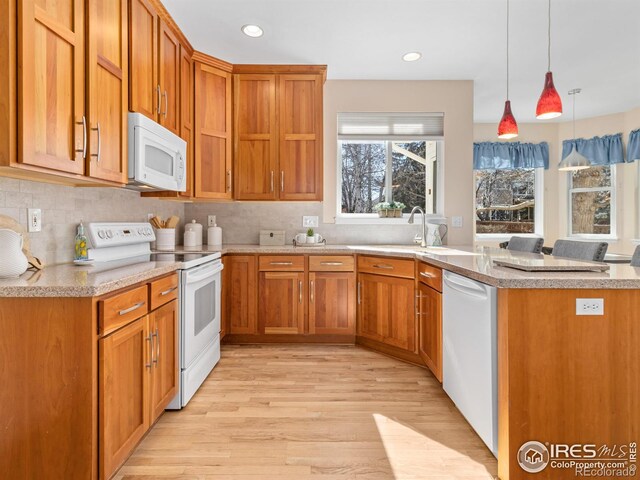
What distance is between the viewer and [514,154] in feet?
17.9

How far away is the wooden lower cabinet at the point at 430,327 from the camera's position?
2.35 metres

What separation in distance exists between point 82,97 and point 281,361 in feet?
7.26

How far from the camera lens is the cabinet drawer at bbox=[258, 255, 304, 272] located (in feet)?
10.6

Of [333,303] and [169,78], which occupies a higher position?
[169,78]

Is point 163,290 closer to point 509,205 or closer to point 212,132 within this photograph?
point 212,132

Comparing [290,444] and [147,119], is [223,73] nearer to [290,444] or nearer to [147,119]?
[147,119]

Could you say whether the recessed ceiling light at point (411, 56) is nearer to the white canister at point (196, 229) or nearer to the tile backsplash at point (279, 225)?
the tile backsplash at point (279, 225)

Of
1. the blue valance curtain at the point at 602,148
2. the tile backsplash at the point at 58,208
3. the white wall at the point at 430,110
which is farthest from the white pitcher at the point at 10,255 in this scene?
the blue valance curtain at the point at 602,148

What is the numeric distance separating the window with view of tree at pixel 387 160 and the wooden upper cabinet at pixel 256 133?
0.78m

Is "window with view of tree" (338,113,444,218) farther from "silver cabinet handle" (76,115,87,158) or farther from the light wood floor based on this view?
"silver cabinet handle" (76,115,87,158)

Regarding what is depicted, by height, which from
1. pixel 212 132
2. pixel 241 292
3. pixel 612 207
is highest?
pixel 212 132

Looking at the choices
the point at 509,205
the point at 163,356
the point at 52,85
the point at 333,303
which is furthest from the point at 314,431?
the point at 509,205

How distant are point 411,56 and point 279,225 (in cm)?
202

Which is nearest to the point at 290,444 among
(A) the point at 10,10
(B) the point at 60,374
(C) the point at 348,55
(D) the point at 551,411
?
(B) the point at 60,374
